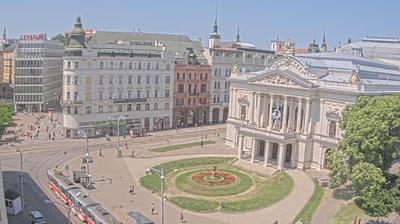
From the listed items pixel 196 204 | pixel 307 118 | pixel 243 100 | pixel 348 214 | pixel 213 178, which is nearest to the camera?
pixel 348 214

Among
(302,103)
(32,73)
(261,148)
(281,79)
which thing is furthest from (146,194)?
(32,73)

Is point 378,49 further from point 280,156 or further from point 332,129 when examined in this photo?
point 280,156

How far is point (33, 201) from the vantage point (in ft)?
210

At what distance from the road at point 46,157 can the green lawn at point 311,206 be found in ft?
96.1

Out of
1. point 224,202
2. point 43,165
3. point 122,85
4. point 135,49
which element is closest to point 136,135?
point 122,85

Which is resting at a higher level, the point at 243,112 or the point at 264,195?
the point at 243,112

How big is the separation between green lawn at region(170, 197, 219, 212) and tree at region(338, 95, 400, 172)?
65.8 ft

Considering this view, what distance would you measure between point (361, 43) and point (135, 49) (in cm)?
5935

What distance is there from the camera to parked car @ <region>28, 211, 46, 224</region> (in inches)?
2132

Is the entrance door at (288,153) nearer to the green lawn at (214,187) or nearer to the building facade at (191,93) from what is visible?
the green lawn at (214,187)

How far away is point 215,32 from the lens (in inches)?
6176

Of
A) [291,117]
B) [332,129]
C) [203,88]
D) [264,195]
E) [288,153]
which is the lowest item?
[264,195]

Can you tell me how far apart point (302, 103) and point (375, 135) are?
27.1m

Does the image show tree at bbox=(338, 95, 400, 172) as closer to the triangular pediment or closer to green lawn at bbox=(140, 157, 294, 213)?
green lawn at bbox=(140, 157, 294, 213)
